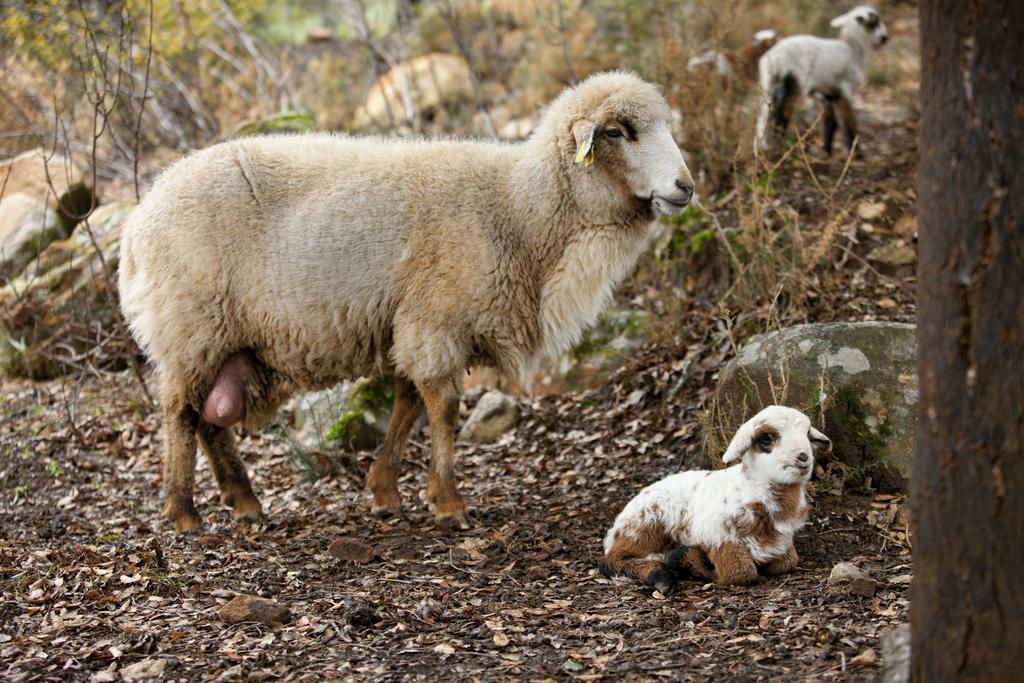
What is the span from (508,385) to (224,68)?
835 cm

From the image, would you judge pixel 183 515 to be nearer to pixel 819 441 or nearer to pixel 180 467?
pixel 180 467

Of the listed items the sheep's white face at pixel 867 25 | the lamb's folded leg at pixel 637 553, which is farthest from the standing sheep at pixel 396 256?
the sheep's white face at pixel 867 25

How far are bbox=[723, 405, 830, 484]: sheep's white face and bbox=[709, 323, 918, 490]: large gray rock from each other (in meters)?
0.80

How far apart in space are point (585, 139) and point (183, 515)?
3334 millimetres

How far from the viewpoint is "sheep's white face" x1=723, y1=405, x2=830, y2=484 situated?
459 cm

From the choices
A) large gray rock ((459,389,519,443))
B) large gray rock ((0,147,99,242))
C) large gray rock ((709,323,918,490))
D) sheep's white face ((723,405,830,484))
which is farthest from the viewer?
large gray rock ((0,147,99,242))

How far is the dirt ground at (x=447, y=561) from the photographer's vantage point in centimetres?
418

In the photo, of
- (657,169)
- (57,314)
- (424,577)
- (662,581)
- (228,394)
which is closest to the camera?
(662,581)

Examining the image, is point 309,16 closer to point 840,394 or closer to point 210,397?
point 210,397

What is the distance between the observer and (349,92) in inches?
639

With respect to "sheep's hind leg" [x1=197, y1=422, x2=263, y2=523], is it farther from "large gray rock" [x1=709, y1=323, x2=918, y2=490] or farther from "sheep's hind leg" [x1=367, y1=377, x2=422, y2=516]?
"large gray rock" [x1=709, y1=323, x2=918, y2=490]

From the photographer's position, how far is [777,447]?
4633mm

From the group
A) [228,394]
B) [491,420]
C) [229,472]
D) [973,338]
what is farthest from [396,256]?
[973,338]

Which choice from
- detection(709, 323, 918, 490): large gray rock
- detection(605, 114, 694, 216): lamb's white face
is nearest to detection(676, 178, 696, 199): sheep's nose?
detection(605, 114, 694, 216): lamb's white face
